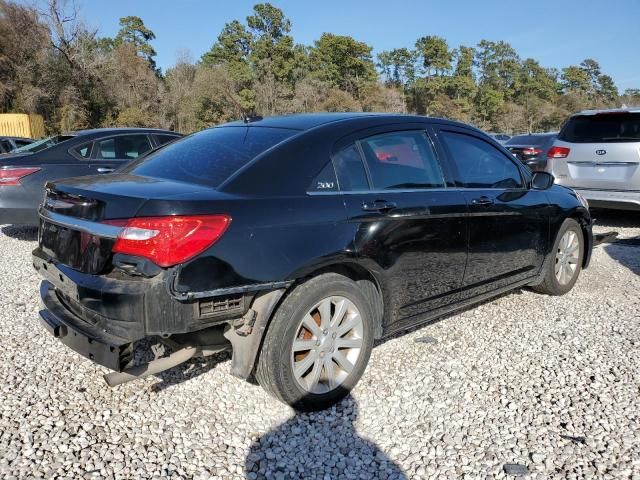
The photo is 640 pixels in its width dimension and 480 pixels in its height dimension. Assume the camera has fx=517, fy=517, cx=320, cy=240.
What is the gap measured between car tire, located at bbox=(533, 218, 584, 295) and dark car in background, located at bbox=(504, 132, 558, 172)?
17.4ft

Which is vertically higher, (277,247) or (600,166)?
(600,166)

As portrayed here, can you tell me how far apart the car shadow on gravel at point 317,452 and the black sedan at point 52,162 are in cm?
463

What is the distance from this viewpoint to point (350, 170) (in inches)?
121

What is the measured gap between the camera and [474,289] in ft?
12.6

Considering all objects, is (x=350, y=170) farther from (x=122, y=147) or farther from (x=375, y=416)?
(x=122, y=147)

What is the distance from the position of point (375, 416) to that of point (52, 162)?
223 inches

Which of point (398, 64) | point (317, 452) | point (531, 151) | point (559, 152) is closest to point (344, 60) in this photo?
point (398, 64)

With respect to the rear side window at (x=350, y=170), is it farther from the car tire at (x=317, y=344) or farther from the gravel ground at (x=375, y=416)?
the gravel ground at (x=375, y=416)

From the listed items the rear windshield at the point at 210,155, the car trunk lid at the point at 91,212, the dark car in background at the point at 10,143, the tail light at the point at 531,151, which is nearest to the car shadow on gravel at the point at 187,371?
the car trunk lid at the point at 91,212

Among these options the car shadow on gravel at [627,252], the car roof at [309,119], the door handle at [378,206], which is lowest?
the car shadow on gravel at [627,252]

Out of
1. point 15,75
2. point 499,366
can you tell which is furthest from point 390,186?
point 15,75

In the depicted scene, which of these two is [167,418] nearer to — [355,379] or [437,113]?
[355,379]

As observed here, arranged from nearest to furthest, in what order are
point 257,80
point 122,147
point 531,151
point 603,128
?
point 122,147 → point 603,128 → point 531,151 → point 257,80

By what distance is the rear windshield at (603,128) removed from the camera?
733cm
